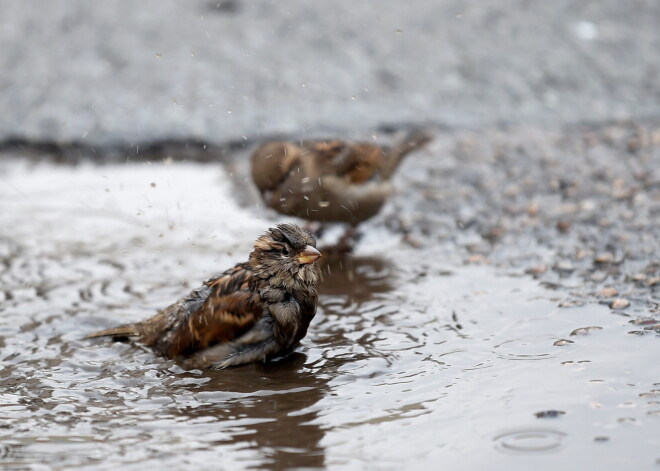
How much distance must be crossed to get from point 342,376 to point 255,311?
1.88ft

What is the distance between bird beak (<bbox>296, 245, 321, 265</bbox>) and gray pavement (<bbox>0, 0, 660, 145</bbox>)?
4448mm

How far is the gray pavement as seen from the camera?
9.62 meters

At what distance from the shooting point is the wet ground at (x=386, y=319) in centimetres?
371

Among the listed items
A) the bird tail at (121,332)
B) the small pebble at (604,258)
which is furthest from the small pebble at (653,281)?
the bird tail at (121,332)

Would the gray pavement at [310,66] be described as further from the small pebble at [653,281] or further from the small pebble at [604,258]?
the small pebble at [653,281]

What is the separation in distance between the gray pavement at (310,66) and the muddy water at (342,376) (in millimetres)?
2960

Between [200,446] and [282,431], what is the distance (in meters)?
0.35

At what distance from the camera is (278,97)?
32.9ft

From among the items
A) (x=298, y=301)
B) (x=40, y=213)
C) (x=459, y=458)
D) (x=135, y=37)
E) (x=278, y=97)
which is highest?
(x=135, y=37)

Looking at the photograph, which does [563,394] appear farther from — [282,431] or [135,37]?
[135,37]

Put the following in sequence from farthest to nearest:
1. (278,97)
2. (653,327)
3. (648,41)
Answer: (648,41) → (278,97) → (653,327)

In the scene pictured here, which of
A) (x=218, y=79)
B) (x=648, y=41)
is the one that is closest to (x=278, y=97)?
(x=218, y=79)

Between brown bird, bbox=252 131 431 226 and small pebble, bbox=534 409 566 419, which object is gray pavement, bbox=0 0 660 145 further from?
small pebble, bbox=534 409 566 419

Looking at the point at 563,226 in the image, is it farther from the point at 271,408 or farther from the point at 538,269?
the point at 271,408
